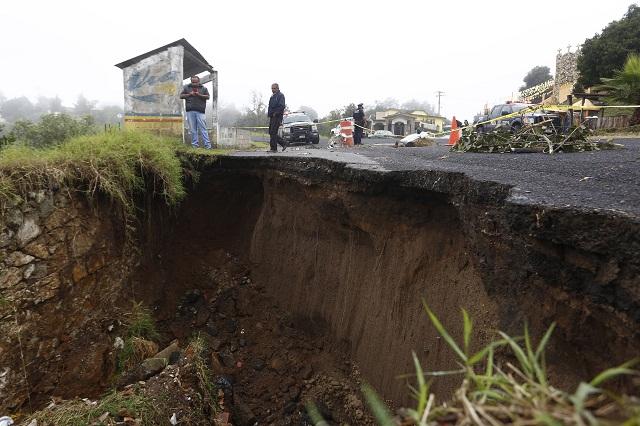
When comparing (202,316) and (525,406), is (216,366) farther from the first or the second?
(525,406)

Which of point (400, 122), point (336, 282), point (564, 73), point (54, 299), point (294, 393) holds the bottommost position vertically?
point (294, 393)

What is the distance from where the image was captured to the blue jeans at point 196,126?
8914 mm

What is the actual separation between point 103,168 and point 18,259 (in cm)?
145

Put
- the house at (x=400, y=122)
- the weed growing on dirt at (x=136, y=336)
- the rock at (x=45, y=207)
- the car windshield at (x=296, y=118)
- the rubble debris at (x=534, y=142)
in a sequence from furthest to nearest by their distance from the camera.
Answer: the house at (x=400, y=122), the car windshield at (x=296, y=118), the rubble debris at (x=534, y=142), the weed growing on dirt at (x=136, y=336), the rock at (x=45, y=207)

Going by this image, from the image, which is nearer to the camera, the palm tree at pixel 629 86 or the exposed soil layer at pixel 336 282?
the exposed soil layer at pixel 336 282

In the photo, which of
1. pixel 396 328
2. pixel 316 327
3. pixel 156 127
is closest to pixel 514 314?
pixel 396 328

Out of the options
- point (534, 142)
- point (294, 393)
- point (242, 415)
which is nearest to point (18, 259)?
point (242, 415)

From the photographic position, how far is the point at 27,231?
4934mm

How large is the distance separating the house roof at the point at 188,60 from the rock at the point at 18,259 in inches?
231

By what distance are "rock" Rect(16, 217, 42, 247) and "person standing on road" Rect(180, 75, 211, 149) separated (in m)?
4.08

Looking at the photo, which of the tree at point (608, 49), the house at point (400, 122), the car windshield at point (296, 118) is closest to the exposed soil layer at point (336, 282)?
the car windshield at point (296, 118)

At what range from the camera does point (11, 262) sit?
15.7 ft

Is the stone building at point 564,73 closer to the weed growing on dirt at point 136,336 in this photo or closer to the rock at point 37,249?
the weed growing on dirt at point 136,336

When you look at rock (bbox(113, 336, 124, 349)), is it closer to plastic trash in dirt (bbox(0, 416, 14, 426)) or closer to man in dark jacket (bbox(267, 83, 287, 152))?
plastic trash in dirt (bbox(0, 416, 14, 426))
